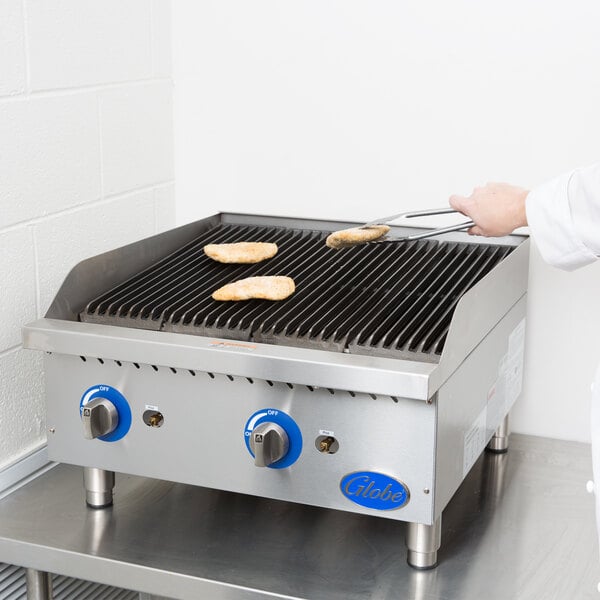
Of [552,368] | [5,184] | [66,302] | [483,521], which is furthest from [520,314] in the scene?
[5,184]

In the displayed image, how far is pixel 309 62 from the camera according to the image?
5.82ft

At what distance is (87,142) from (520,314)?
2.67ft

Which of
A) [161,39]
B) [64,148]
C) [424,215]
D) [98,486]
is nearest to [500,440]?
[424,215]

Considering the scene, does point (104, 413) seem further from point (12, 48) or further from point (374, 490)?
point (12, 48)

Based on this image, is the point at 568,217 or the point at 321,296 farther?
the point at 321,296

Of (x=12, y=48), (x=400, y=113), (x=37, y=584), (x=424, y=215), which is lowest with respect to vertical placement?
(x=37, y=584)

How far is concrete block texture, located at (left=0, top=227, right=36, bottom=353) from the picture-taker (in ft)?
4.72

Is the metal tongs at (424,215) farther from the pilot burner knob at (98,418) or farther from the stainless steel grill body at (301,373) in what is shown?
the pilot burner knob at (98,418)

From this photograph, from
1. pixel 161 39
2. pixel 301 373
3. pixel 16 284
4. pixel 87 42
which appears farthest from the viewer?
pixel 161 39

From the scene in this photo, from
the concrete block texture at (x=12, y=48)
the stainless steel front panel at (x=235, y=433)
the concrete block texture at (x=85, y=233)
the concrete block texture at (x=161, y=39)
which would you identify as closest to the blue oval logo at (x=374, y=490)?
the stainless steel front panel at (x=235, y=433)

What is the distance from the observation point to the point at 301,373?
1121mm

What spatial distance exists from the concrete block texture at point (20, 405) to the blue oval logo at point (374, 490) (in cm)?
61

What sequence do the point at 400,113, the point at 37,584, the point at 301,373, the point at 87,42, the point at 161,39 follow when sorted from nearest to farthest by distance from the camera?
the point at 301,373 < the point at 37,584 < the point at 87,42 < the point at 400,113 < the point at 161,39

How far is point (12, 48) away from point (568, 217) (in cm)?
87
